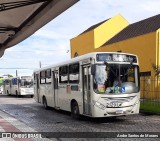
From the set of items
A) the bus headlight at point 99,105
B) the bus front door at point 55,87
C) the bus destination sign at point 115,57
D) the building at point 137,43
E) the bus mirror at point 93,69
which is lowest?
the bus headlight at point 99,105

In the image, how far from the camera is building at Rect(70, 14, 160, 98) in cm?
2694

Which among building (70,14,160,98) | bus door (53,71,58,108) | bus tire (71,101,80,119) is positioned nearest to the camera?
bus tire (71,101,80,119)

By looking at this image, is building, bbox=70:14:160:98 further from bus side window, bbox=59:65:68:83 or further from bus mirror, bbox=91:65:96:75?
bus mirror, bbox=91:65:96:75

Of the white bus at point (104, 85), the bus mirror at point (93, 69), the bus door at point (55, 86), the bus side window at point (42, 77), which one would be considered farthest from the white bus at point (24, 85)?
the bus mirror at point (93, 69)

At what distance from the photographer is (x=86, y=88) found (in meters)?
13.6

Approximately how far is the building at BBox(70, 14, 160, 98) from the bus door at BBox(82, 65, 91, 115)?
10629 millimetres

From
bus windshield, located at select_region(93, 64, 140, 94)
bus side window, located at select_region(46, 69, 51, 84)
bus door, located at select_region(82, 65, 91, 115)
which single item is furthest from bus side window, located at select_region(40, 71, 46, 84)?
bus windshield, located at select_region(93, 64, 140, 94)

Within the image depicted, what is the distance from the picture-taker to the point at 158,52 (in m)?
28.3

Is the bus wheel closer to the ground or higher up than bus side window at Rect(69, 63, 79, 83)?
closer to the ground

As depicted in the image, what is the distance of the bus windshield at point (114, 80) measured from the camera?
13.0 meters

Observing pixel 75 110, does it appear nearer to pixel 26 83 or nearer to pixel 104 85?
pixel 104 85

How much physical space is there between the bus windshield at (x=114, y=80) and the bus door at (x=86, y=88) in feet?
1.56

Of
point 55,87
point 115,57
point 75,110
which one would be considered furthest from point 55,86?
point 115,57

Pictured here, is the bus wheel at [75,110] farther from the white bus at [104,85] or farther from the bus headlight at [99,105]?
the bus headlight at [99,105]
